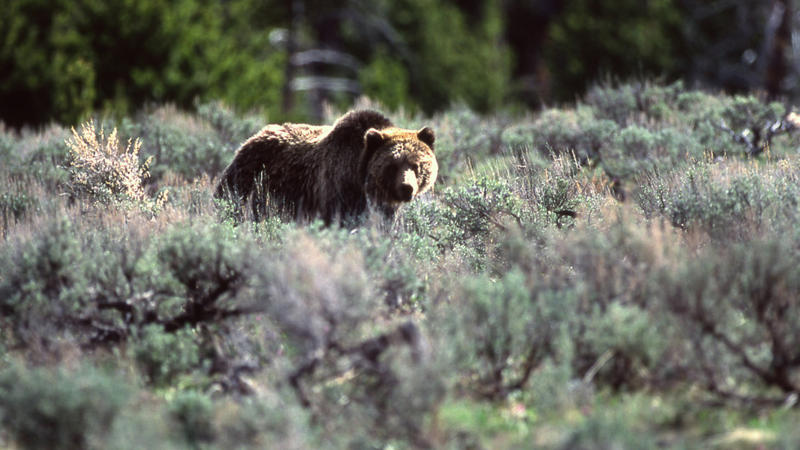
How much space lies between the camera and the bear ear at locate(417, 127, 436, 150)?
858cm

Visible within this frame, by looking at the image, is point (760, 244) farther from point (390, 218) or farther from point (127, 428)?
point (127, 428)

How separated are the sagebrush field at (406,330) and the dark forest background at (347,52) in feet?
39.0

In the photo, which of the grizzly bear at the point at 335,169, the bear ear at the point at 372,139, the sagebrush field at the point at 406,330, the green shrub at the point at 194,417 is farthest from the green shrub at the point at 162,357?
the bear ear at the point at 372,139

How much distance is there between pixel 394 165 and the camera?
322 inches

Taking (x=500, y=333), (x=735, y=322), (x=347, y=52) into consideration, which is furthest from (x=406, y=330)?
(x=347, y=52)

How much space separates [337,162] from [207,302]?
2251mm

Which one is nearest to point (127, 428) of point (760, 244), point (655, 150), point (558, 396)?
point (558, 396)

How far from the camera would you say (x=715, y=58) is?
27.1 metres

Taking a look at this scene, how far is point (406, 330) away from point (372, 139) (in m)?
2.95

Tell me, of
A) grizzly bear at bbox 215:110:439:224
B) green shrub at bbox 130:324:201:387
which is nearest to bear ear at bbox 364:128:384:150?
grizzly bear at bbox 215:110:439:224

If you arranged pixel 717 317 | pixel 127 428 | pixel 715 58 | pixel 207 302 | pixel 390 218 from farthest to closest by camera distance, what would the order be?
pixel 715 58
pixel 390 218
pixel 207 302
pixel 717 317
pixel 127 428

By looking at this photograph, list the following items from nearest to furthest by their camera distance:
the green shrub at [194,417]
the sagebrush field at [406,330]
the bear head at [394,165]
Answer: the sagebrush field at [406,330], the green shrub at [194,417], the bear head at [394,165]

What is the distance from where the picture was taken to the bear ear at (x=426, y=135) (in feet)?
28.1

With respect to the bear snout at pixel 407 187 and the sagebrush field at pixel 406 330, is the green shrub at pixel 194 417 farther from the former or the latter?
the bear snout at pixel 407 187
